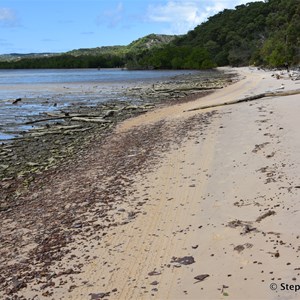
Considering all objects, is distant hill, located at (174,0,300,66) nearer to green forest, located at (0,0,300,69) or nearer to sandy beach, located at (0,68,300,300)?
green forest, located at (0,0,300,69)

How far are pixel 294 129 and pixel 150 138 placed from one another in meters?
5.18

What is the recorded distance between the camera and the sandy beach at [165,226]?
4.82m

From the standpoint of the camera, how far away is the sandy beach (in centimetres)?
482

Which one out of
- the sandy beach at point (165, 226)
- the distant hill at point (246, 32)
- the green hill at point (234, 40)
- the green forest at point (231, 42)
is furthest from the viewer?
the green forest at point (231, 42)

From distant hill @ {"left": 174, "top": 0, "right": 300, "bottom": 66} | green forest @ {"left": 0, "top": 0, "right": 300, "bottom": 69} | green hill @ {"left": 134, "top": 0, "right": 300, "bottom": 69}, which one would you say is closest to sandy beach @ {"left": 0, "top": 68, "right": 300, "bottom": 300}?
distant hill @ {"left": 174, "top": 0, "right": 300, "bottom": 66}

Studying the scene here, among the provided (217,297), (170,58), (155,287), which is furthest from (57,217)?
(170,58)

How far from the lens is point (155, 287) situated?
4770 mm

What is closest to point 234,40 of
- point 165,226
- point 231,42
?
point 231,42

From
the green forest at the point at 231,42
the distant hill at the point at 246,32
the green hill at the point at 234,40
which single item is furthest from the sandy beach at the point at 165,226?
the green forest at the point at 231,42

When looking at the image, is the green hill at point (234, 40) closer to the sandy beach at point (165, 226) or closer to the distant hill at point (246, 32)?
the distant hill at point (246, 32)

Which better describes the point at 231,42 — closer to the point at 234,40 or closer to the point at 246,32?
the point at 234,40

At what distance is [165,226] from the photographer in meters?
6.54

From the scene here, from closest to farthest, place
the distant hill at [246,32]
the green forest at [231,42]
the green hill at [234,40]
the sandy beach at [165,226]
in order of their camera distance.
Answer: the sandy beach at [165,226]
the distant hill at [246,32]
the green hill at [234,40]
the green forest at [231,42]

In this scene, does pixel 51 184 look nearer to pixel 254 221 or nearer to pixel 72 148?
pixel 72 148
